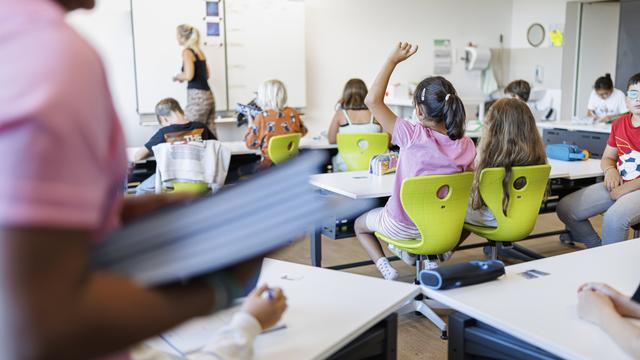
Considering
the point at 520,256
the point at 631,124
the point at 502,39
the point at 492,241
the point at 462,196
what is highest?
the point at 502,39

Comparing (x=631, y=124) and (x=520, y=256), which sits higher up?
(x=631, y=124)

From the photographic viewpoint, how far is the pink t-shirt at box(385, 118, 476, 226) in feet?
10.0

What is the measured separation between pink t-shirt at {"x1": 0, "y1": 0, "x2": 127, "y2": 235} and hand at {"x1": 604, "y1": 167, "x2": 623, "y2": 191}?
3.70 metres

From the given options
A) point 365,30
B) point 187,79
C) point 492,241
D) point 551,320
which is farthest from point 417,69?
point 551,320

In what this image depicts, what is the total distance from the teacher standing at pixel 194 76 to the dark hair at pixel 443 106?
11.4 ft

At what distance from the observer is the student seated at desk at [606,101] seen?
278 inches

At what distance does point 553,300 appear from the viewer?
1.55 m

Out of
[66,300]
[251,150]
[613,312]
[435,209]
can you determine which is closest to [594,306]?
[613,312]

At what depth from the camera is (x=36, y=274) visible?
Result: 0.44m

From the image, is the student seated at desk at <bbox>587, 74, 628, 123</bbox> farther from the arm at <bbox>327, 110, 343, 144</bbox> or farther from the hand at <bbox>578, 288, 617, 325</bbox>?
the hand at <bbox>578, 288, 617, 325</bbox>

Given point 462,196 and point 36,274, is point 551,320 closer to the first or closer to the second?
point 36,274

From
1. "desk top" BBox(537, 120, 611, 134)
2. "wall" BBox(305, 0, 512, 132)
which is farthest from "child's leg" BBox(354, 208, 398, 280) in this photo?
"wall" BBox(305, 0, 512, 132)

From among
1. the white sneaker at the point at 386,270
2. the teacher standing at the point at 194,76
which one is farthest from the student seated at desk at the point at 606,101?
the white sneaker at the point at 386,270

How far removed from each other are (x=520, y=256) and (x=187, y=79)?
12.2ft
